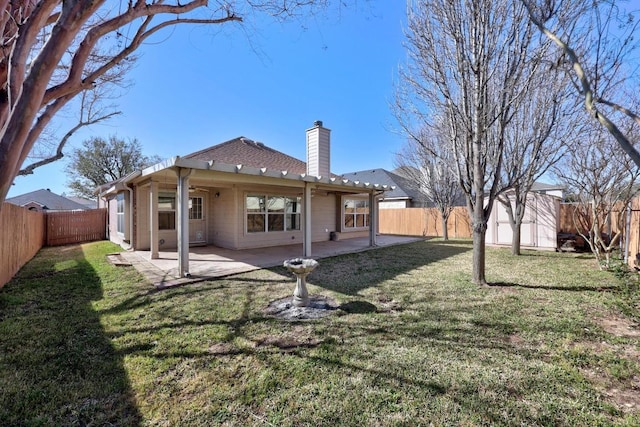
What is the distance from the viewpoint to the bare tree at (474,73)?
4941mm

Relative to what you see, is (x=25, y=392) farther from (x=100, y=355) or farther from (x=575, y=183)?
(x=575, y=183)

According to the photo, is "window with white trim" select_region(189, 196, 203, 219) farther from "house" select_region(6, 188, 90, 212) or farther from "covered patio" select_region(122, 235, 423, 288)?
"house" select_region(6, 188, 90, 212)

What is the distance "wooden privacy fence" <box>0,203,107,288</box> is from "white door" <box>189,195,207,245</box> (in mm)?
4426

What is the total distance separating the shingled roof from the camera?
10730 mm

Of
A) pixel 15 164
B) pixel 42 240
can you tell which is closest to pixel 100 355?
pixel 15 164

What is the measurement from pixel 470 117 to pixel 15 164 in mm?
6269

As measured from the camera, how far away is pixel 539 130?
6.39m

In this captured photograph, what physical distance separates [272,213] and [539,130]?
8.44 m

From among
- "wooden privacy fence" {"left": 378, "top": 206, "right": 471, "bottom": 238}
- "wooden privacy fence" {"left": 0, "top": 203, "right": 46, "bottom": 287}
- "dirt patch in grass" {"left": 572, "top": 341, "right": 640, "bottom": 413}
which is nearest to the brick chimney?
"wooden privacy fence" {"left": 378, "top": 206, "right": 471, "bottom": 238}

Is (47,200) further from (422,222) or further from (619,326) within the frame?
(619,326)

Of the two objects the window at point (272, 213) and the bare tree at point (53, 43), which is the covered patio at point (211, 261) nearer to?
the window at point (272, 213)

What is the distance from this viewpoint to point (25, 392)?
90.7 inches

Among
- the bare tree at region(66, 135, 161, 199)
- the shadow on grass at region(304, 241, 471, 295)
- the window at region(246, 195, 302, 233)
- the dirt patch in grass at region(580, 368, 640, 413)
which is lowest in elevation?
the dirt patch in grass at region(580, 368, 640, 413)

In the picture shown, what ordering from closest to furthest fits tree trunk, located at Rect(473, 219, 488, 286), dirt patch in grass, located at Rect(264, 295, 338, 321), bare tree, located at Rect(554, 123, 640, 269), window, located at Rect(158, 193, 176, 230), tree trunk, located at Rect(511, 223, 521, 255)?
dirt patch in grass, located at Rect(264, 295, 338, 321) → tree trunk, located at Rect(473, 219, 488, 286) → bare tree, located at Rect(554, 123, 640, 269) → tree trunk, located at Rect(511, 223, 521, 255) → window, located at Rect(158, 193, 176, 230)
